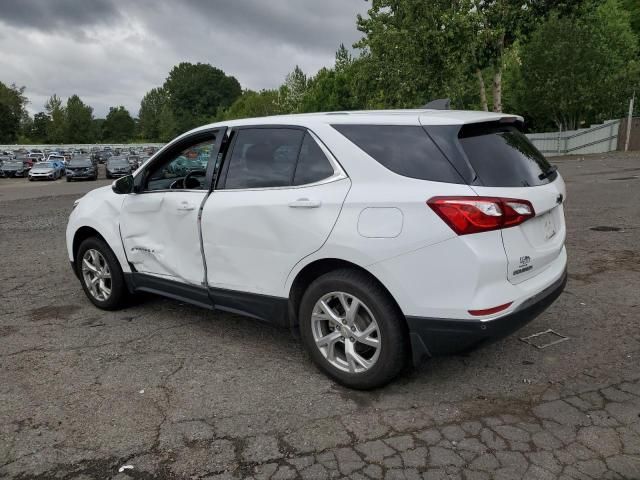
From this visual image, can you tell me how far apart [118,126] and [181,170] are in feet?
391

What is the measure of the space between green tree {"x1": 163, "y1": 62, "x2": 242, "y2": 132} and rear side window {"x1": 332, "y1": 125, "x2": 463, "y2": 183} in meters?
126

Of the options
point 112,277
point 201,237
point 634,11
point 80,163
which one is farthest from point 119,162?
point 634,11

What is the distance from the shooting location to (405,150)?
3.15m

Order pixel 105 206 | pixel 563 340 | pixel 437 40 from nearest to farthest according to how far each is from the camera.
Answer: pixel 563 340 → pixel 105 206 → pixel 437 40

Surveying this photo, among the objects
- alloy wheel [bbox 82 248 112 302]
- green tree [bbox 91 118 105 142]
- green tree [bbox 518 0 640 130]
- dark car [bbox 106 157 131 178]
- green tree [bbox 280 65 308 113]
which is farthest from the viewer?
green tree [bbox 91 118 105 142]

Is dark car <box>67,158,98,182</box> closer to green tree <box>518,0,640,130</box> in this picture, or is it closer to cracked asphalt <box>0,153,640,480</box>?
green tree <box>518,0,640,130</box>

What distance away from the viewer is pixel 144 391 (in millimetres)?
3451

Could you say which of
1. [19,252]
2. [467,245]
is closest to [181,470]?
[467,245]

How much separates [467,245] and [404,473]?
1.18 m

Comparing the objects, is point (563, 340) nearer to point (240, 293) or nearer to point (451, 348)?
point (451, 348)

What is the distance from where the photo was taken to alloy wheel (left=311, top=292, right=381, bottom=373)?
3.24m

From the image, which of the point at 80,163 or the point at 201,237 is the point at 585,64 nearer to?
the point at 80,163

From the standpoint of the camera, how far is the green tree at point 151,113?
112m

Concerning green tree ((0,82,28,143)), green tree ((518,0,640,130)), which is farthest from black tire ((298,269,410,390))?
green tree ((0,82,28,143))
